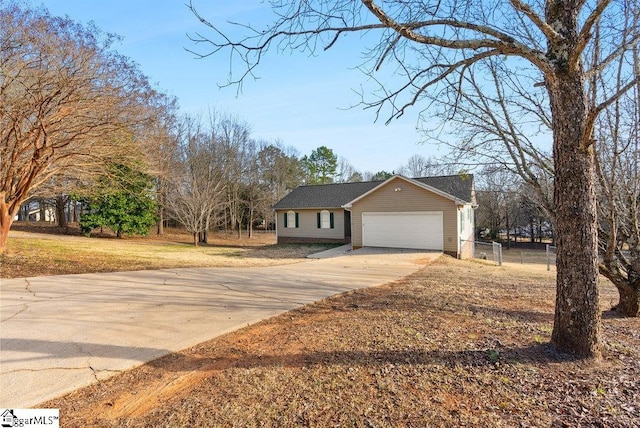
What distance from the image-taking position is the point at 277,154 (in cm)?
3606

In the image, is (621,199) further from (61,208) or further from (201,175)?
(61,208)

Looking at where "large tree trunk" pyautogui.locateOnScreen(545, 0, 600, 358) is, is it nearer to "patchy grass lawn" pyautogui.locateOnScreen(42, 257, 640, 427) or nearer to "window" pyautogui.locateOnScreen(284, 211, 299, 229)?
"patchy grass lawn" pyautogui.locateOnScreen(42, 257, 640, 427)

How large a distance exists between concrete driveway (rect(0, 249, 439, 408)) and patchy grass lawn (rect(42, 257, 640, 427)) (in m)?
0.39

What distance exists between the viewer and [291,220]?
24.1 m

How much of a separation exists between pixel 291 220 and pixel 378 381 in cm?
2144

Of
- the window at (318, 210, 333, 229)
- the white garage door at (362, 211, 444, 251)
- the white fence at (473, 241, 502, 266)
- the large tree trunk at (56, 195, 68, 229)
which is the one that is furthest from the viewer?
the large tree trunk at (56, 195, 68, 229)

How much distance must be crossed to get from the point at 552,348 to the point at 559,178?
1617mm

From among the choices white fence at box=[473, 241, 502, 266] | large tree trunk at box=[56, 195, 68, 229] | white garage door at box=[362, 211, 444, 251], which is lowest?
white fence at box=[473, 241, 502, 266]

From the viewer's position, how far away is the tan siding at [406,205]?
53.0 ft

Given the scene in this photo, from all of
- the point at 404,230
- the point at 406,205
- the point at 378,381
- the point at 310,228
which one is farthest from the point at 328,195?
the point at 378,381

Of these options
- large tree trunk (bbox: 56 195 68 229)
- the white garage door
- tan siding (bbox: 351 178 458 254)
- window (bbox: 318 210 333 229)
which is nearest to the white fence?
tan siding (bbox: 351 178 458 254)

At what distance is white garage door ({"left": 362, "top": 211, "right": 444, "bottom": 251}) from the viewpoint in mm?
16547

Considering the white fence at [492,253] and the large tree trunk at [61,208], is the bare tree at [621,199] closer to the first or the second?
the white fence at [492,253]

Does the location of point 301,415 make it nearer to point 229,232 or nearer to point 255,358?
point 255,358
